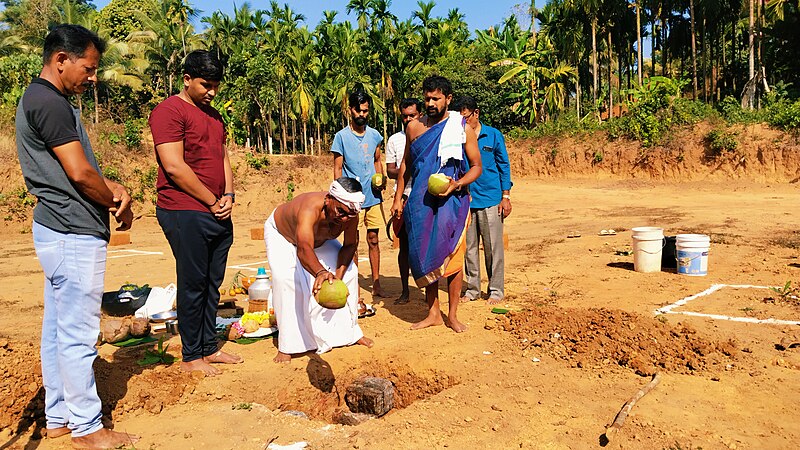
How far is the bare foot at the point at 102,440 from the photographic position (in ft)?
10.9

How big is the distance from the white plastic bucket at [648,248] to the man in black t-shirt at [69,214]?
242 inches

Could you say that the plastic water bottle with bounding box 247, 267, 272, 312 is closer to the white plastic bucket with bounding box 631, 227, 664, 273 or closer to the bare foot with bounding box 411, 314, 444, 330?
the bare foot with bounding box 411, 314, 444, 330

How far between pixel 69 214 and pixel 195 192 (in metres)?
1.04

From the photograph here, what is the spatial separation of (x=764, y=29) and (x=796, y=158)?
731cm

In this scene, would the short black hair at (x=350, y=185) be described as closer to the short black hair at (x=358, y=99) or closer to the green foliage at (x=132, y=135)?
the short black hair at (x=358, y=99)

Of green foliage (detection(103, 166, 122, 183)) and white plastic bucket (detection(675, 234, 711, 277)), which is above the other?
green foliage (detection(103, 166, 122, 183))

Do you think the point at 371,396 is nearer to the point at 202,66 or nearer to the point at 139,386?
the point at 139,386

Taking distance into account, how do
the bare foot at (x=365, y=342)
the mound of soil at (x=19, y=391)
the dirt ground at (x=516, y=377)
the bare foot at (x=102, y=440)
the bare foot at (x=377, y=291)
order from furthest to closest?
the bare foot at (x=377, y=291) < the bare foot at (x=365, y=342) < the mound of soil at (x=19, y=391) < the dirt ground at (x=516, y=377) < the bare foot at (x=102, y=440)

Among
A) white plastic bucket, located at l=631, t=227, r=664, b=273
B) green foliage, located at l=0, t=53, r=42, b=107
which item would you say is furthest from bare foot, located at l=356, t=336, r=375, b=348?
green foliage, located at l=0, t=53, r=42, b=107

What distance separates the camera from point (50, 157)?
10.3 ft

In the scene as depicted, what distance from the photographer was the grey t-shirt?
3055 mm

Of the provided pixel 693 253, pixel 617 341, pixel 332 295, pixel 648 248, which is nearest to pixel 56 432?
pixel 332 295

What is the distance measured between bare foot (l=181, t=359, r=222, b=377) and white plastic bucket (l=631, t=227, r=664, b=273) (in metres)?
5.35

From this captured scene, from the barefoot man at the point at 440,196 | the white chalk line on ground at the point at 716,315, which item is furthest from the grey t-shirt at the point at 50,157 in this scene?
the white chalk line on ground at the point at 716,315
